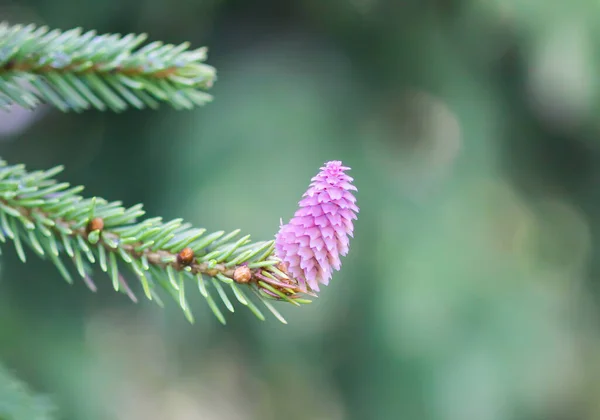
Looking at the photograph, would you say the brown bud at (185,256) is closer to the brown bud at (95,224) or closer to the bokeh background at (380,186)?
the brown bud at (95,224)

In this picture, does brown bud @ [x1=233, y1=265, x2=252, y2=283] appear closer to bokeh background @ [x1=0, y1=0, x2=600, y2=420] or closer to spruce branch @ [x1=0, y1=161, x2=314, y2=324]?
spruce branch @ [x1=0, y1=161, x2=314, y2=324]

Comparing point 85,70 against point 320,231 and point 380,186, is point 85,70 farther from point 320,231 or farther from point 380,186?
point 380,186

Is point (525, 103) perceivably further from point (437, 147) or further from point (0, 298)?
point (0, 298)

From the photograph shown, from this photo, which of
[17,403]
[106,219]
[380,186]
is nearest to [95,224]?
[106,219]

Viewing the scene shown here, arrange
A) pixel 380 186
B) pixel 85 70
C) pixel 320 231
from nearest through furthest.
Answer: pixel 320 231
pixel 85 70
pixel 380 186

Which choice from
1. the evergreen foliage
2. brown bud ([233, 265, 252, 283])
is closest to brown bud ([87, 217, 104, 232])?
the evergreen foliage

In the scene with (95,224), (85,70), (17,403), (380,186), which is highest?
(380,186)
